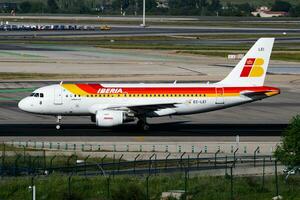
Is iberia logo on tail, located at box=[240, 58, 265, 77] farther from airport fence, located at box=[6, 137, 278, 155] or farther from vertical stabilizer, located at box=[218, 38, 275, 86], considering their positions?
airport fence, located at box=[6, 137, 278, 155]

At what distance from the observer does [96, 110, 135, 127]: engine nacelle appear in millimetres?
73000

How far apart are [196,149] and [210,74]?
59162 millimetres

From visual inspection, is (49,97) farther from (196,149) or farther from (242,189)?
(242,189)

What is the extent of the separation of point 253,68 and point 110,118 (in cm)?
1333

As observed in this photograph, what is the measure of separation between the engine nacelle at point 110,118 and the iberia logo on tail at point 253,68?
11.0m

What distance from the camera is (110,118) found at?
240ft

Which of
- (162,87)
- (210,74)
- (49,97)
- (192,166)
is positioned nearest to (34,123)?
(49,97)

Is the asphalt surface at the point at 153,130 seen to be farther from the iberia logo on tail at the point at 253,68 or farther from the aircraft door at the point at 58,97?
the iberia logo on tail at the point at 253,68

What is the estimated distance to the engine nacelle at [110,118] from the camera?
73000mm

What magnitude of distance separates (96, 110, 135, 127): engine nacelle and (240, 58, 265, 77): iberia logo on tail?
1099cm

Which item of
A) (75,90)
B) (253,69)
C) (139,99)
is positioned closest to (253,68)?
(253,69)

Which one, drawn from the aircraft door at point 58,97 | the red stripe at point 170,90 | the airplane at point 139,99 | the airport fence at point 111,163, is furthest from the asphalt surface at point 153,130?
the airport fence at point 111,163

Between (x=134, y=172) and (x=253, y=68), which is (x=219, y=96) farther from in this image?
(x=134, y=172)

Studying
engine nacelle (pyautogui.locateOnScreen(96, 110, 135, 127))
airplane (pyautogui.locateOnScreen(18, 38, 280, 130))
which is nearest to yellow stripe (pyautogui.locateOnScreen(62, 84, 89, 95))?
airplane (pyautogui.locateOnScreen(18, 38, 280, 130))
